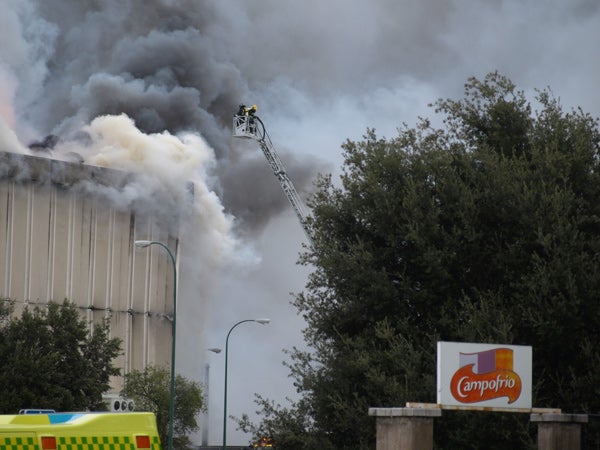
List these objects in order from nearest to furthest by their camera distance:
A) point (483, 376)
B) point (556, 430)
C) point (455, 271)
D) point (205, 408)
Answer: point (483, 376), point (556, 430), point (455, 271), point (205, 408)

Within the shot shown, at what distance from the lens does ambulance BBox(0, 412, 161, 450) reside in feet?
45.1

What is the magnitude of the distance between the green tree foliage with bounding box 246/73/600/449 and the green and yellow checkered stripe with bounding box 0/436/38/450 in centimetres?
1106

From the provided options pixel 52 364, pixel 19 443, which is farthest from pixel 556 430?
pixel 52 364

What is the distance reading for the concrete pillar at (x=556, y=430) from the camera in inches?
790

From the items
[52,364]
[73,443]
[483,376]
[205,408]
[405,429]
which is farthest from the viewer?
[205,408]

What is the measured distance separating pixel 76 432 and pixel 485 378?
8.20 metres

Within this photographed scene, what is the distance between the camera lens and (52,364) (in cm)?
4447

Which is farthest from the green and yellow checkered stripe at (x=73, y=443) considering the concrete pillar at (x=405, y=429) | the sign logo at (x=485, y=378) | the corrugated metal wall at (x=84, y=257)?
the corrugated metal wall at (x=84, y=257)

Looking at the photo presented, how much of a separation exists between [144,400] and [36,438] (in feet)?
161

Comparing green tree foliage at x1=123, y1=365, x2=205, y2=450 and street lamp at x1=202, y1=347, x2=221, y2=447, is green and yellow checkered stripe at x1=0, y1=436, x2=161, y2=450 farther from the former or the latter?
street lamp at x1=202, y1=347, x2=221, y2=447

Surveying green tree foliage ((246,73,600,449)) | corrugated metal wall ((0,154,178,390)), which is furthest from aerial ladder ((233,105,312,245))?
green tree foliage ((246,73,600,449))

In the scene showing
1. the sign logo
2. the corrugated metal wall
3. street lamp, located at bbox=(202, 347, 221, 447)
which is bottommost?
street lamp, located at bbox=(202, 347, 221, 447)

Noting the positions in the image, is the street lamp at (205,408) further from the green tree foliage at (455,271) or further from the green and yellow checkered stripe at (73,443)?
the green and yellow checkered stripe at (73,443)

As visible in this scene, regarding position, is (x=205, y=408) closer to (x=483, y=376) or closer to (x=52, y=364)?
(x=52, y=364)
